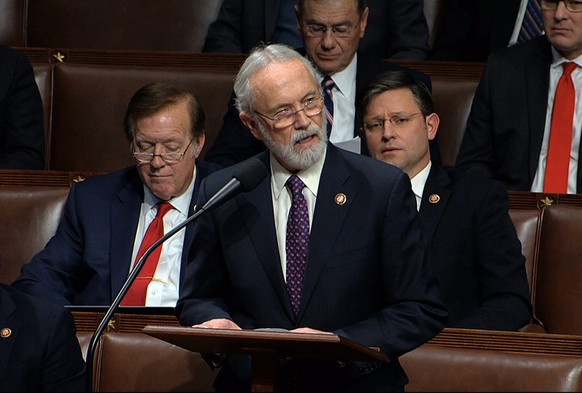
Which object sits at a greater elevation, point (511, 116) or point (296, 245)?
point (511, 116)

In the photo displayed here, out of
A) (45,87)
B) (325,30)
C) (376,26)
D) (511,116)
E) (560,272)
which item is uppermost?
(376,26)

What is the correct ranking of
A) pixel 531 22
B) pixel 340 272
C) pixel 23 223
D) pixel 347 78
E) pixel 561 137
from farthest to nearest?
pixel 531 22, pixel 347 78, pixel 561 137, pixel 23 223, pixel 340 272

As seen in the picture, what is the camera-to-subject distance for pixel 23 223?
274cm

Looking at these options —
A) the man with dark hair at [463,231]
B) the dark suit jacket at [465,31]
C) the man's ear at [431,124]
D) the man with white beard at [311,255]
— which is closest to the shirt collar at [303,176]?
the man with white beard at [311,255]

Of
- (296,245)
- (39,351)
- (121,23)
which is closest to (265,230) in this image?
(296,245)

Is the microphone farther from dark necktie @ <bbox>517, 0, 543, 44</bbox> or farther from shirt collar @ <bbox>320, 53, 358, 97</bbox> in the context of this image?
dark necktie @ <bbox>517, 0, 543, 44</bbox>

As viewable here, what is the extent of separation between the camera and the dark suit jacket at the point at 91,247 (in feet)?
8.52

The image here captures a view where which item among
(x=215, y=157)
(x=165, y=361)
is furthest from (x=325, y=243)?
(x=215, y=157)

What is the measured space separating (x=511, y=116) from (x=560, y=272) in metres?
0.64

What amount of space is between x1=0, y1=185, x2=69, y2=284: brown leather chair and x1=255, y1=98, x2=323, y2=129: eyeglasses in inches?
37.9

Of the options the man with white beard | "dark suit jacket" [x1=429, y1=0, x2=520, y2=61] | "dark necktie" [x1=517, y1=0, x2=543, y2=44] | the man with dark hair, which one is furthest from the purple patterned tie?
"dark suit jacket" [x1=429, y1=0, x2=520, y2=61]

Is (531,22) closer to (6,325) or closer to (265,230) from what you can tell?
(265,230)

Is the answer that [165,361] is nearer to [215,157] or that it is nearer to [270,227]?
[270,227]

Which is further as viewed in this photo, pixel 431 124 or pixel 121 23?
pixel 121 23
